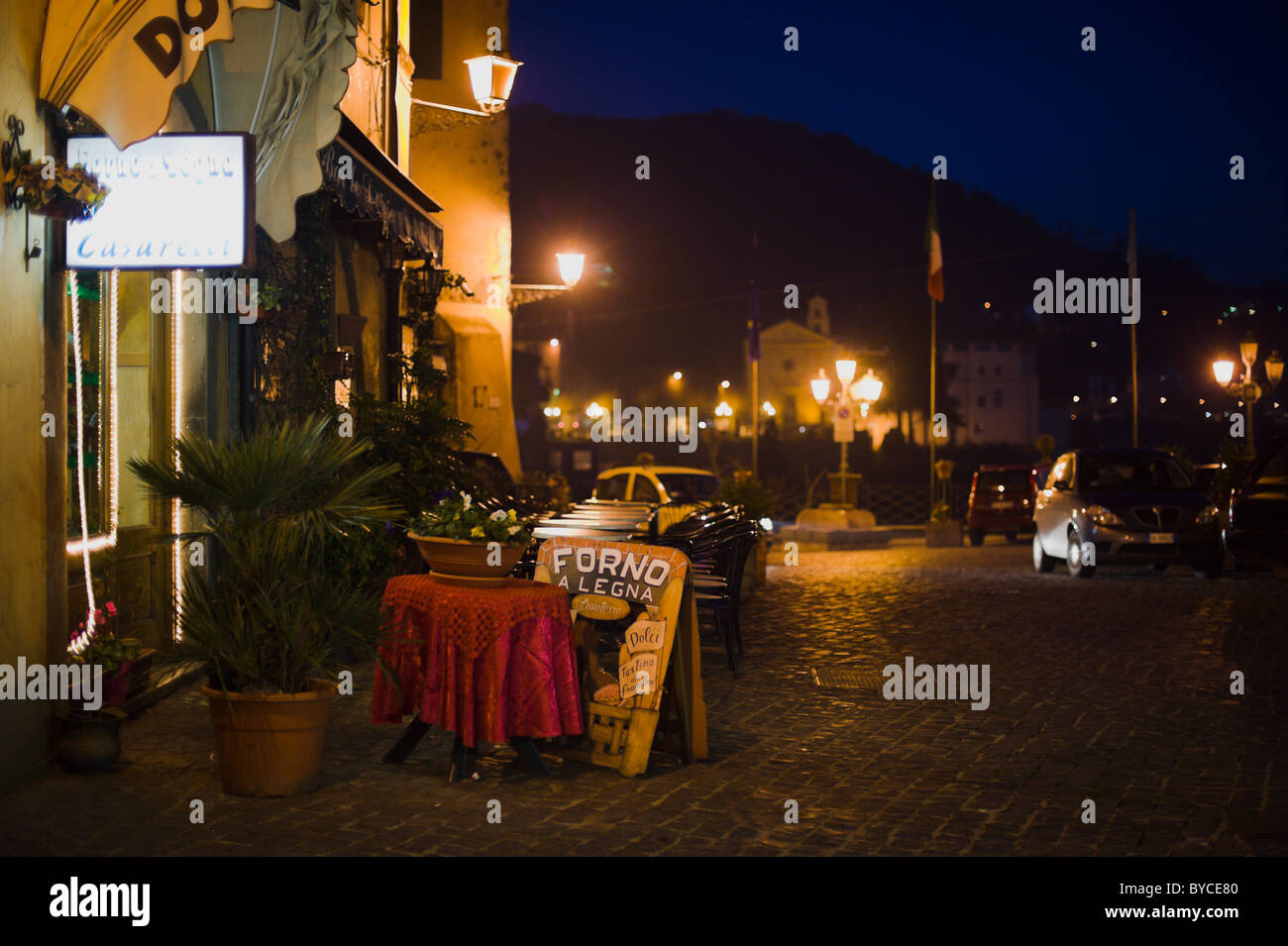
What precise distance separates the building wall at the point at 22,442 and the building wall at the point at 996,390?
91882mm

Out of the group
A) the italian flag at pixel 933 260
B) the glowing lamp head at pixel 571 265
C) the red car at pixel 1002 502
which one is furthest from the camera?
the italian flag at pixel 933 260

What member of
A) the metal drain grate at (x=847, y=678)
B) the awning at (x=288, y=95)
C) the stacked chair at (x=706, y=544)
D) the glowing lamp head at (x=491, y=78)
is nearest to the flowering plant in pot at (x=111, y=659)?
the stacked chair at (x=706, y=544)

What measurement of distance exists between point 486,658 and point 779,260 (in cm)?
14283

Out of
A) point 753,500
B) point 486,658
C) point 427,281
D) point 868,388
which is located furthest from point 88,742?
point 868,388

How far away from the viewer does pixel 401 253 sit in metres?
14.6

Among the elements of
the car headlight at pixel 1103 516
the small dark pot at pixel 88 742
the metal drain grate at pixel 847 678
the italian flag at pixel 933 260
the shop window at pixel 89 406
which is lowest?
the metal drain grate at pixel 847 678

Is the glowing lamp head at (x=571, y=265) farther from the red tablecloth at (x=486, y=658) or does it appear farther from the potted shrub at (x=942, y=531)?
the red tablecloth at (x=486, y=658)

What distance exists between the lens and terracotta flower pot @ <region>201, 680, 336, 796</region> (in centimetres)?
570

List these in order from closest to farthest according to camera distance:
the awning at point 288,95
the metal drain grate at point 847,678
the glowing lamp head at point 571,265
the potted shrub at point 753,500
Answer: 1. the awning at point 288,95
2. the metal drain grate at point 847,678
3. the potted shrub at point 753,500
4. the glowing lamp head at point 571,265

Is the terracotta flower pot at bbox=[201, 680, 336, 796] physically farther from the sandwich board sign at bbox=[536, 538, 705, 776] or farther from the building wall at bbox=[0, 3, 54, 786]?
the sandwich board sign at bbox=[536, 538, 705, 776]

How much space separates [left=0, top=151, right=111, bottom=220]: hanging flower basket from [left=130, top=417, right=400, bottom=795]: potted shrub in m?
1.25

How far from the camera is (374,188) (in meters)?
10.8

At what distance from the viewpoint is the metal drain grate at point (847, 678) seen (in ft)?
29.2

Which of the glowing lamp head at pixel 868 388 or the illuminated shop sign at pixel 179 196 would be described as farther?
the glowing lamp head at pixel 868 388
